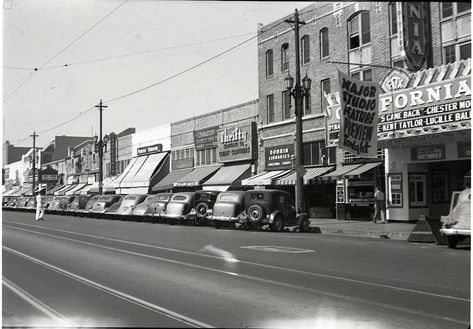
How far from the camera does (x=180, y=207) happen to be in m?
21.2

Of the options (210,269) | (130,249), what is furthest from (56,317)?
(130,249)

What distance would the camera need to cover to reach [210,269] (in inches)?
298

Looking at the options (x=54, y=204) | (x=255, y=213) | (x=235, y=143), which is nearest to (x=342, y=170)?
(x=255, y=213)

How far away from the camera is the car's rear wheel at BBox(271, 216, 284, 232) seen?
17297 mm

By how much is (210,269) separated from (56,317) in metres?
4.60

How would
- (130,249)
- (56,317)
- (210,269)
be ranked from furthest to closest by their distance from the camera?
1. (130,249)
2. (210,269)
3. (56,317)

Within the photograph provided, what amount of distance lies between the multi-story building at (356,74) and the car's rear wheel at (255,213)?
3162 mm

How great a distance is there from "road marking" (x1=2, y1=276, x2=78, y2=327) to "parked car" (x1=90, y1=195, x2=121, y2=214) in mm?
22474

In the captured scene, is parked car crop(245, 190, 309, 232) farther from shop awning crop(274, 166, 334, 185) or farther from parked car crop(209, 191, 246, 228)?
shop awning crop(274, 166, 334, 185)

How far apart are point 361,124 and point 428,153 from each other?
0.90 meters

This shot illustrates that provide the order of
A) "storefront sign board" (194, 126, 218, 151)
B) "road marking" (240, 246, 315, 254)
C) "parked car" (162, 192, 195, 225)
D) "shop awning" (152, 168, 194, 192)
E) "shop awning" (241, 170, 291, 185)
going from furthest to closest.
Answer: "storefront sign board" (194, 126, 218, 151), "shop awning" (152, 168, 194, 192), "shop awning" (241, 170, 291, 185), "parked car" (162, 192, 195, 225), "road marking" (240, 246, 315, 254)

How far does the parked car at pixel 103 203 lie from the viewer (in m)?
27.0

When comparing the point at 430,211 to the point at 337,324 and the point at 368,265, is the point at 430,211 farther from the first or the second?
the point at 368,265

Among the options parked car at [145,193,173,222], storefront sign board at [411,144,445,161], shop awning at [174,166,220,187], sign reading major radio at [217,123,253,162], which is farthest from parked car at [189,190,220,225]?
storefront sign board at [411,144,445,161]
